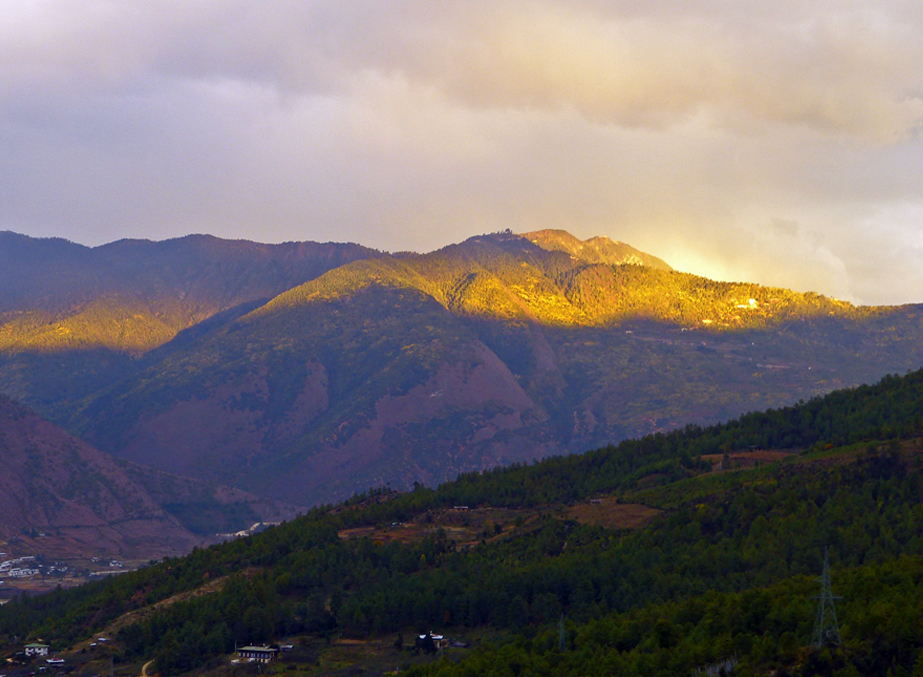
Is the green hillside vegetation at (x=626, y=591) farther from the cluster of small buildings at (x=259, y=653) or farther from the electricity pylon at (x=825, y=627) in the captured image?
the cluster of small buildings at (x=259, y=653)

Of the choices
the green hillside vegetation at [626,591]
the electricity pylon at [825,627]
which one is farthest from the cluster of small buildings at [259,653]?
the electricity pylon at [825,627]

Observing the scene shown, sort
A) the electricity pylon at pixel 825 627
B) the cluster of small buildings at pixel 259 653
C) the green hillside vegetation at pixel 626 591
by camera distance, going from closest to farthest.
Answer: the electricity pylon at pixel 825 627 < the green hillside vegetation at pixel 626 591 < the cluster of small buildings at pixel 259 653

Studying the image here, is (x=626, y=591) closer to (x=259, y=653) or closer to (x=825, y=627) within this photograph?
(x=259, y=653)

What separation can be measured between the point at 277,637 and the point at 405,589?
56.8 feet

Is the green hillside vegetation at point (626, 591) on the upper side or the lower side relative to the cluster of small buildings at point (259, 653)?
upper

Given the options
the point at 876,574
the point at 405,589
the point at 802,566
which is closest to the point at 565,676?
the point at 876,574

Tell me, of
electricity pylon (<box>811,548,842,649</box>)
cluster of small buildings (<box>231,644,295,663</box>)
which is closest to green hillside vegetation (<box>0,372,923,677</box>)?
electricity pylon (<box>811,548,842,649</box>)

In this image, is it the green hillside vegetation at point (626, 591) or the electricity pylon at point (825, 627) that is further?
the green hillside vegetation at point (626, 591)

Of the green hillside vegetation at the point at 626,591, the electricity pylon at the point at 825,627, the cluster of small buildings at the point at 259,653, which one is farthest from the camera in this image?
the cluster of small buildings at the point at 259,653

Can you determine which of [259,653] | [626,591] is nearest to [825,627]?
[626,591]

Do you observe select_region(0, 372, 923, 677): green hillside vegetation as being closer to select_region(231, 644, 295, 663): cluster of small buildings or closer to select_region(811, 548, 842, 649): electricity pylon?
select_region(811, 548, 842, 649): electricity pylon

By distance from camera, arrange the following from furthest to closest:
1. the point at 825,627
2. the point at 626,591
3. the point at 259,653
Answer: the point at 259,653
the point at 626,591
the point at 825,627

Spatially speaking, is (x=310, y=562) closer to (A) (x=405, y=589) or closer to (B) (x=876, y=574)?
(A) (x=405, y=589)

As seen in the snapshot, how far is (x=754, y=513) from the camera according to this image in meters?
181
